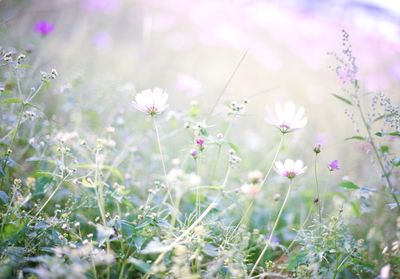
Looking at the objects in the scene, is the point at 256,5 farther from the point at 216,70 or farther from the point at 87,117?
the point at 87,117

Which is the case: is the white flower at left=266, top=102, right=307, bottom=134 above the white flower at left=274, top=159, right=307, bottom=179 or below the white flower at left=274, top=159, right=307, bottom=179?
above

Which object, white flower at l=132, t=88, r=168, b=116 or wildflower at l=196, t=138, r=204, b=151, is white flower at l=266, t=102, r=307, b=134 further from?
white flower at l=132, t=88, r=168, b=116

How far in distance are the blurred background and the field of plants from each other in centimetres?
2

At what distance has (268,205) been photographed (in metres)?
2.28

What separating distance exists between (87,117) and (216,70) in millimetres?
2208

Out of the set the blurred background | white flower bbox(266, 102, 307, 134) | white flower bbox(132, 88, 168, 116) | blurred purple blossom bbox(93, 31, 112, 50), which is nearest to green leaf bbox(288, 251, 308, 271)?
white flower bbox(266, 102, 307, 134)

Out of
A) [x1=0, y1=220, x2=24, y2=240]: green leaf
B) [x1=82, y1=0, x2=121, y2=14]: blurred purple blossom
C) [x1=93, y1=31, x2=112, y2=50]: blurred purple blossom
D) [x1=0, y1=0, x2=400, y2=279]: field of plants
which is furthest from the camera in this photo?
[x1=82, y1=0, x2=121, y2=14]: blurred purple blossom

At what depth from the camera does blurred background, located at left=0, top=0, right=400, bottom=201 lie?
2805 millimetres

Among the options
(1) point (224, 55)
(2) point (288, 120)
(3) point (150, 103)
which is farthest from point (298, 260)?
(1) point (224, 55)

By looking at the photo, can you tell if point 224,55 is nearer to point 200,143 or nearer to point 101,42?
point 101,42

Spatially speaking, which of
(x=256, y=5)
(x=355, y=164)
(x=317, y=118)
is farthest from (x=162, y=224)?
(x=256, y=5)

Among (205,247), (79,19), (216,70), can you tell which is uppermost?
(205,247)

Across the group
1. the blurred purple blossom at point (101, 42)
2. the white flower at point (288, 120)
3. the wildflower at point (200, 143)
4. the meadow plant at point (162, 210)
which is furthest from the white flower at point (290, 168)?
the blurred purple blossom at point (101, 42)

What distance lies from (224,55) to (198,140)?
3.52 m
